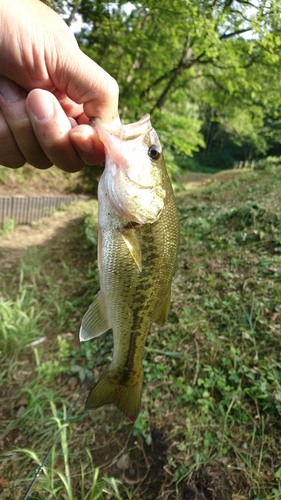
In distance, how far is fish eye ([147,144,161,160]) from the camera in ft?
5.24

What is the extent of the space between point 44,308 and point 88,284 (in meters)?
0.72

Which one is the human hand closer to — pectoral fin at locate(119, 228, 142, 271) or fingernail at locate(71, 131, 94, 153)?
fingernail at locate(71, 131, 94, 153)

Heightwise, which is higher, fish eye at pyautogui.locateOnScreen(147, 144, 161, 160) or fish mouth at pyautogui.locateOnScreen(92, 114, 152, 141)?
fish mouth at pyautogui.locateOnScreen(92, 114, 152, 141)

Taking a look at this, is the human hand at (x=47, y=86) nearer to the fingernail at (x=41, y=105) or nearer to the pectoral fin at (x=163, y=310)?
the fingernail at (x=41, y=105)

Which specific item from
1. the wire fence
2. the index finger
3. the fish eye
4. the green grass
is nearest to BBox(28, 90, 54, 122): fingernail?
the index finger

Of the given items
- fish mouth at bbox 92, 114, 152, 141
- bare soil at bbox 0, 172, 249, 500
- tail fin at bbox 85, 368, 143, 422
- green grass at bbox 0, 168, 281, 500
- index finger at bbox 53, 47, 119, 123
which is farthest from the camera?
green grass at bbox 0, 168, 281, 500

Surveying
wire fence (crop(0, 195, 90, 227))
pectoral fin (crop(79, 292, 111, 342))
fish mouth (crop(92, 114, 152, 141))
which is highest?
fish mouth (crop(92, 114, 152, 141))

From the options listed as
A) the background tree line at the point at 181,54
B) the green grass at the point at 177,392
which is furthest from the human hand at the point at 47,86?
the background tree line at the point at 181,54

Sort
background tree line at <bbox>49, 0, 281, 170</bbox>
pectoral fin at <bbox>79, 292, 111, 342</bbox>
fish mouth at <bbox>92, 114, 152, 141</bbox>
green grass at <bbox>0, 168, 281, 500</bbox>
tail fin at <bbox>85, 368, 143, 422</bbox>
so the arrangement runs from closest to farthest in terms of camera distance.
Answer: fish mouth at <bbox>92, 114, 152, 141</bbox> < pectoral fin at <bbox>79, 292, 111, 342</bbox> < tail fin at <bbox>85, 368, 143, 422</bbox> < green grass at <bbox>0, 168, 281, 500</bbox> < background tree line at <bbox>49, 0, 281, 170</bbox>

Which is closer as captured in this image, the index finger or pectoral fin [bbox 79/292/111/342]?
the index finger

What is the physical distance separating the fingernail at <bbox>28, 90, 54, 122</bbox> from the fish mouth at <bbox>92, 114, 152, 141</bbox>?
0.23 metres

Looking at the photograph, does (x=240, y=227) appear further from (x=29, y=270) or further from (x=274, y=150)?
(x=274, y=150)

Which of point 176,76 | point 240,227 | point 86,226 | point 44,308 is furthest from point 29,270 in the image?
point 176,76

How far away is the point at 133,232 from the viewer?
1.59 meters
